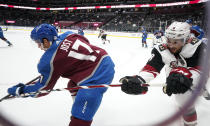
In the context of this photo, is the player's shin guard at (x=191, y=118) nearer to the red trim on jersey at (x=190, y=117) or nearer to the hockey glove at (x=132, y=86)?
the red trim on jersey at (x=190, y=117)

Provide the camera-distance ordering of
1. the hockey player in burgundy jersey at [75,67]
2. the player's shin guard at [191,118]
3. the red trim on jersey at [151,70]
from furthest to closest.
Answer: the player's shin guard at [191,118], the red trim on jersey at [151,70], the hockey player in burgundy jersey at [75,67]

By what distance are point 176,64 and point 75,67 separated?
3.46 feet

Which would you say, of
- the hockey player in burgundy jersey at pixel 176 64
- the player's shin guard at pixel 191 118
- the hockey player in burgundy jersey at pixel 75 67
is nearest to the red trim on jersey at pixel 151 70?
the hockey player in burgundy jersey at pixel 176 64

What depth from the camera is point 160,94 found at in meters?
2.81

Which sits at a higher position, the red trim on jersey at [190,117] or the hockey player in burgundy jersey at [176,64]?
the hockey player in burgundy jersey at [176,64]

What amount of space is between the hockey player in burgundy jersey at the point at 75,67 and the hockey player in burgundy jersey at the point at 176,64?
0.80 feet

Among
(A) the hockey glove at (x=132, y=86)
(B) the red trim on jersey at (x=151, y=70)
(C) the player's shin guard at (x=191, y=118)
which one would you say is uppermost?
(B) the red trim on jersey at (x=151, y=70)

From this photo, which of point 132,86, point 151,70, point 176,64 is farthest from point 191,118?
point 132,86

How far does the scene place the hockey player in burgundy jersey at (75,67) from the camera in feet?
4.12

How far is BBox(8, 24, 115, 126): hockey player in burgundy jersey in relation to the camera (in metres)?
1.26

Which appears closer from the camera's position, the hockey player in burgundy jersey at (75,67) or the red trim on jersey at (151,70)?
the hockey player in burgundy jersey at (75,67)

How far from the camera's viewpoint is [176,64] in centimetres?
165

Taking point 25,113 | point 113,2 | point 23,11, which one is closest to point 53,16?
point 23,11

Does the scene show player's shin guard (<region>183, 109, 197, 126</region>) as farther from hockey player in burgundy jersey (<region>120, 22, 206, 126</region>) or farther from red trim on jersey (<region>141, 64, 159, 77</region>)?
red trim on jersey (<region>141, 64, 159, 77</region>)
